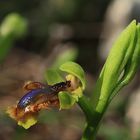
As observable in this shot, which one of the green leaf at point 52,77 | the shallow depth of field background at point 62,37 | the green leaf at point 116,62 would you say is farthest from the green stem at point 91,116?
the shallow depth of field background at point 62,37

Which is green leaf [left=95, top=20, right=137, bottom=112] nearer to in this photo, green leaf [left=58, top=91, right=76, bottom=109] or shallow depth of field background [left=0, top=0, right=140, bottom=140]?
green leaf [left=58, top=91, right=76, bottom=109]

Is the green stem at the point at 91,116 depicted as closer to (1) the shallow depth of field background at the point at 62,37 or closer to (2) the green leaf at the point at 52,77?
(2) the green leaf at the point at 52,77

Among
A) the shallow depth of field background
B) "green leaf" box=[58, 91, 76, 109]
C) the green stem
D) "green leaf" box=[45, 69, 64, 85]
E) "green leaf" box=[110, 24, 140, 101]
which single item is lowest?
the shallow depth of field background

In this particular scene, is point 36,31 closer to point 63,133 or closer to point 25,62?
point 25,62

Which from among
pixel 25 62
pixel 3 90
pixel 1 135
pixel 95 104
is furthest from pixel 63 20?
pixel 95 104

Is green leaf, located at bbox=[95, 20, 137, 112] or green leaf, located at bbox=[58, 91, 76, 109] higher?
green leaf, located at bbox=[95, 20, 137, 112]

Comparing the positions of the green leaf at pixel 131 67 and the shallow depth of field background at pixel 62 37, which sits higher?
the green leaf at pixel 131 67

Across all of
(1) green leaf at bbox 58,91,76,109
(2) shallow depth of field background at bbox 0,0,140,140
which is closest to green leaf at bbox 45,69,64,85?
(1) green leaf at bbox 58,91,76,109

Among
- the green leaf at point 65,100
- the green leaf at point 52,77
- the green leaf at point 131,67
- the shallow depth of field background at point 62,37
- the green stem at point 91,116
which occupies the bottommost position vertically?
the shallow depth of field background at point 62,37

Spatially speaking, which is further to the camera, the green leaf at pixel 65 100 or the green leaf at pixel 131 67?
the green leaf at pixel 131 67

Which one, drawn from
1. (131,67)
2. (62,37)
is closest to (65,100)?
(131,67)

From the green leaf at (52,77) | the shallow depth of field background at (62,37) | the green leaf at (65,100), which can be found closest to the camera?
the green leaf at (65,100)
